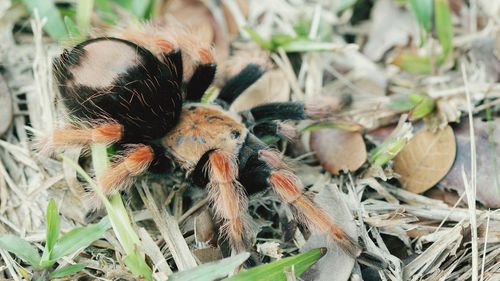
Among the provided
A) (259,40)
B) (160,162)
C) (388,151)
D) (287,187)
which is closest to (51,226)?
(160,162)

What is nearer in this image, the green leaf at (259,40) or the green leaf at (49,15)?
the green leaf at (49,15)

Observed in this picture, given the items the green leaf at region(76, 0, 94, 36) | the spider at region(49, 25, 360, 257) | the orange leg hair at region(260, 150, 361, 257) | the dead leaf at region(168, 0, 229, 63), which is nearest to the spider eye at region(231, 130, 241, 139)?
the spider at region(49, 25, 360, 257)

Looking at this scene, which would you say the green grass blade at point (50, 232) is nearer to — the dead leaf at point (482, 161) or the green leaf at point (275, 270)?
the green leaf at point (275, 270)

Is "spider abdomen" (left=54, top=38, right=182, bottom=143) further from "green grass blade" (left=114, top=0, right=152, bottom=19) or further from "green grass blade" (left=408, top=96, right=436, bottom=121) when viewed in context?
"green grass blade" (left=408, top=96, right=436, bottom=121)

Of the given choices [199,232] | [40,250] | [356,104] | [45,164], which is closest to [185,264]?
[199,232]

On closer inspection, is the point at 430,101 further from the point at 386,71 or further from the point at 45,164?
the point at 45,164

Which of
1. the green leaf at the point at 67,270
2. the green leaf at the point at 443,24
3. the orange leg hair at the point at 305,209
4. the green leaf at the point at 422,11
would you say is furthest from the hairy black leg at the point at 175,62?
the green leaf at the point at 443,24
